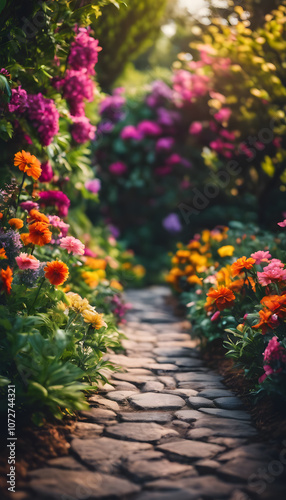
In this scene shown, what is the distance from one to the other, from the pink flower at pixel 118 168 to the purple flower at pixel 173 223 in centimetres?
134

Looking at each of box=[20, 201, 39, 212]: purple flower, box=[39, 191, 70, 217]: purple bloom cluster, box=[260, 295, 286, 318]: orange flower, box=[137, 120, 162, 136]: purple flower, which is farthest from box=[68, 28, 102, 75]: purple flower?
box=[137, 120, 162, 136]: purple flower

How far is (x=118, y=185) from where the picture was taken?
8898mm

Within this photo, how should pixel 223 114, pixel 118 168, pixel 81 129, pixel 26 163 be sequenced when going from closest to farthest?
pixel 26 163 → pixel 81 129 → pixel 223 114 → pixel 118 168

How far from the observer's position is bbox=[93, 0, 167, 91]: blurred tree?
8031 millimetres

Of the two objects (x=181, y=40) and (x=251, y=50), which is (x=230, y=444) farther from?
(x=181, y=40)

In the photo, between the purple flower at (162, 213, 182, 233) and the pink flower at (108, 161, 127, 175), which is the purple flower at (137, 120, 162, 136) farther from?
the purple flower at (162, 213, 182, 233)

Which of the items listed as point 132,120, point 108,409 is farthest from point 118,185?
point 108,409

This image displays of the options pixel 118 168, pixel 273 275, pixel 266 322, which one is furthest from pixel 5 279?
pixel 118 168

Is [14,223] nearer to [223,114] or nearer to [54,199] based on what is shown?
[54,199]

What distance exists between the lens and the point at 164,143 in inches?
311

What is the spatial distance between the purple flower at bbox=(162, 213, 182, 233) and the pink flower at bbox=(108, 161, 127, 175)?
1342 mm

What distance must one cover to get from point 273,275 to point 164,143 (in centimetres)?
560

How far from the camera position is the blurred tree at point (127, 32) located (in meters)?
8.03

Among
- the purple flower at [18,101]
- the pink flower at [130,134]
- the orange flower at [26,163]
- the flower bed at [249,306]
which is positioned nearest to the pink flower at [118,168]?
the pink flower at [130,134]
